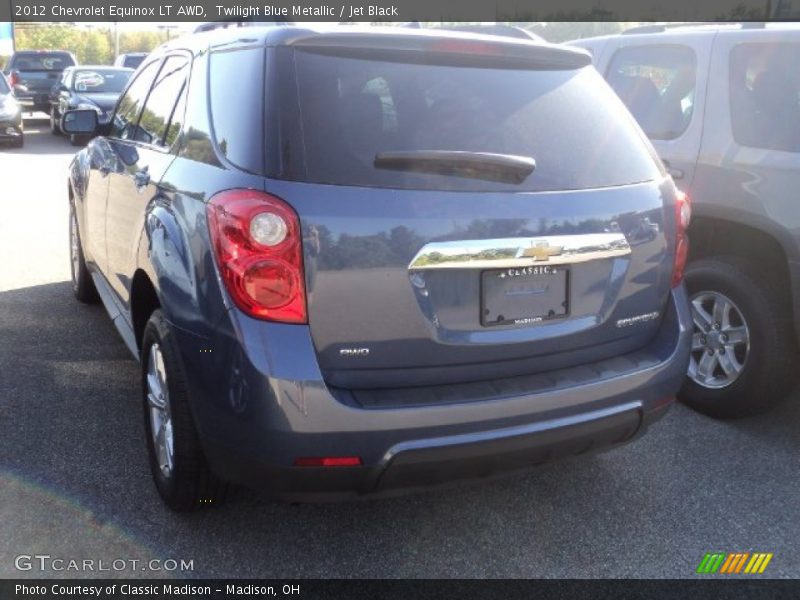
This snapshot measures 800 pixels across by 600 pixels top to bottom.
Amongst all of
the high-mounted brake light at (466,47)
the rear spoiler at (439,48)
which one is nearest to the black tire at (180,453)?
the rear spoiler at (439,48)

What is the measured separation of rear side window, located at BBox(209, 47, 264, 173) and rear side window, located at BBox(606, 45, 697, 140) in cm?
247

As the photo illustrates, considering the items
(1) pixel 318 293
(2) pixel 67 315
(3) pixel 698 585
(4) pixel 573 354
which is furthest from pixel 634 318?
(2) pixel 67 315

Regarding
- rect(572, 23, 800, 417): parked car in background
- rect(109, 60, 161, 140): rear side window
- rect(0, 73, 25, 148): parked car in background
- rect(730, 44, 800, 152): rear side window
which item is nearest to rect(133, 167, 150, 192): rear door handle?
rect(109, 60, 161, 140): rear side window

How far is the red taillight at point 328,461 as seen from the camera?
2.46m

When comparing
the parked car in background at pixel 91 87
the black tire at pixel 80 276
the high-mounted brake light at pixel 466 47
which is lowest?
the parked car in background at pixel 91 87

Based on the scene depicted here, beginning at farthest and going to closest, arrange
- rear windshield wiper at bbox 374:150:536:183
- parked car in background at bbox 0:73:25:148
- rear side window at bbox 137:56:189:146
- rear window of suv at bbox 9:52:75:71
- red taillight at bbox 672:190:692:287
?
rear window of suv at bbox 9:52:75:71 → parked car in background at bbox 0:73:25:148 → rear side window at bbox 137:56:189:146 → red taillight at bbox 672:190:692:287 → rear windshield wiper at bbox 374:150:536:183

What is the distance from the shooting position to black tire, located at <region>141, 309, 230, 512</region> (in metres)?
2.89

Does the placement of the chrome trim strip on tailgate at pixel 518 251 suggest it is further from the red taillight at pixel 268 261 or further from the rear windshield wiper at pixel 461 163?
the red taillight at pixel 268 261

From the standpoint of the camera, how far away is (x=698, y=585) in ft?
9.39

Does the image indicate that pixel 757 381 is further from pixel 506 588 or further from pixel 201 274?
pixel 201 274

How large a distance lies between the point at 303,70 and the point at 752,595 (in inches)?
89.7

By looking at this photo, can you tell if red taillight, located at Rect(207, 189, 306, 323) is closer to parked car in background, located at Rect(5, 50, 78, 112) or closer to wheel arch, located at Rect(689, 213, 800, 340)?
wheel arch, located at Rect(689, 213, 800, 340)

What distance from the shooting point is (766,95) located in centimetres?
396

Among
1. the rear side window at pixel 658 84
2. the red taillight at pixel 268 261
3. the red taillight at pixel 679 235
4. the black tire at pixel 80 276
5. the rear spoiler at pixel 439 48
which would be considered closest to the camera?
the red taillight at pixel 268 261
